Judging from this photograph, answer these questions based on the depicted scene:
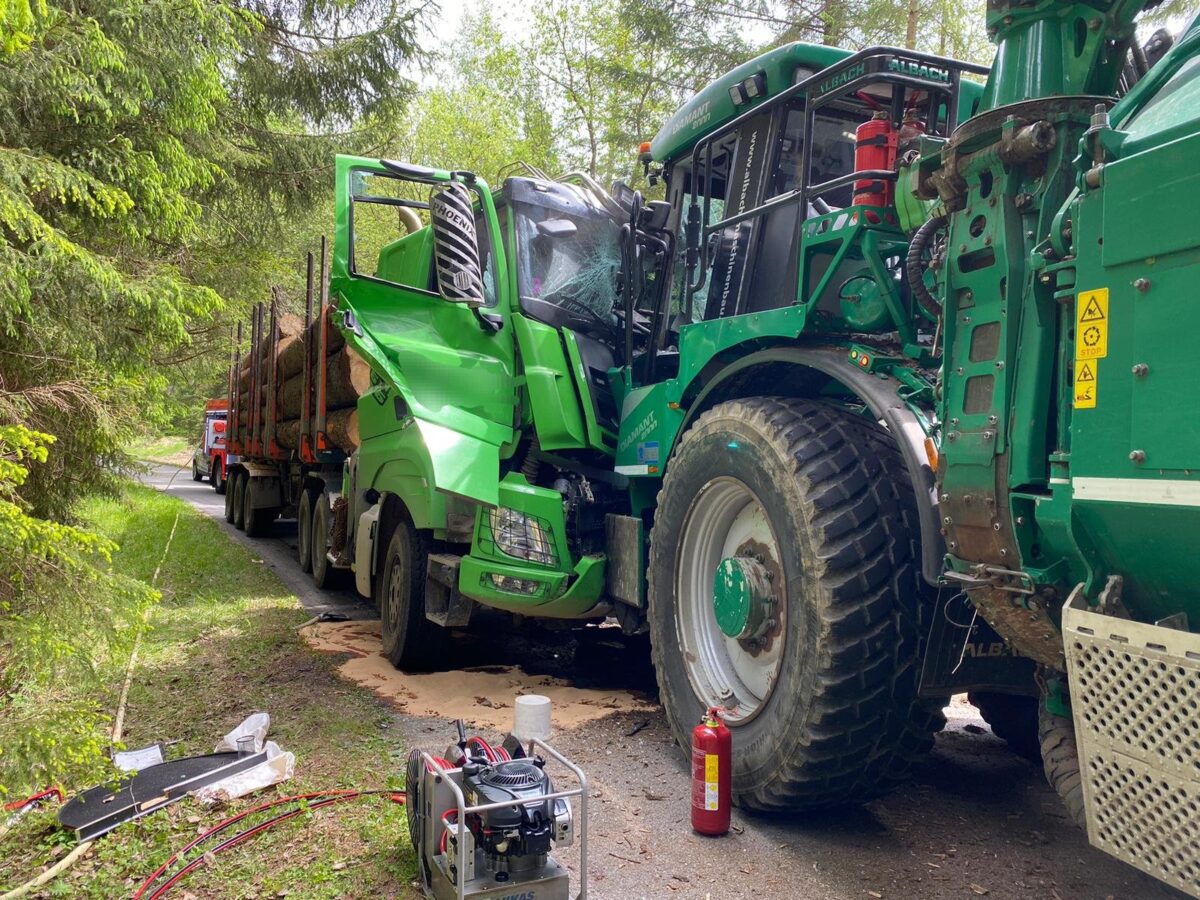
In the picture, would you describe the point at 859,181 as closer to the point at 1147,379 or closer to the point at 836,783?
the point at 1147,379

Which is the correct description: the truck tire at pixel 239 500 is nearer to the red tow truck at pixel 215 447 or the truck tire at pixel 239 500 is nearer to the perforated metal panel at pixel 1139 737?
the red tow truck at pixel 215 447

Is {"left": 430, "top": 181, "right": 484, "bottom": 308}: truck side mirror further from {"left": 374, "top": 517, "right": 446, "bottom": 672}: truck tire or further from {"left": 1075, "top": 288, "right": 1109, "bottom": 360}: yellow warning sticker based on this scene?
{"left": 1075, "top": 288, "right": 1109, "bottom": 360}: yellow warning sticker

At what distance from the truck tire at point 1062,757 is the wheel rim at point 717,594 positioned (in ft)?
3.24

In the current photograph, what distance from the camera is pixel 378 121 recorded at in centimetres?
1180

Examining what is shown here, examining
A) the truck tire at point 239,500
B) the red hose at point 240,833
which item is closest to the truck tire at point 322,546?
the truck tire at point 239,500

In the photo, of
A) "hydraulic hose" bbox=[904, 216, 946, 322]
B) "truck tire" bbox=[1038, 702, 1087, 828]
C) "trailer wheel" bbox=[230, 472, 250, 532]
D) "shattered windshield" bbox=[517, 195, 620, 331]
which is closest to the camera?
"truck tire" bbox=[1038, 702, 1087, 828]

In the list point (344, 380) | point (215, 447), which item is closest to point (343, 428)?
point (344, 380)

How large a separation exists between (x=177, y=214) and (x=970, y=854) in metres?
5.57

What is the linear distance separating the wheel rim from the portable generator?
3.59 ft

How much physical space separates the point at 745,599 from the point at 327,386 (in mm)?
7167

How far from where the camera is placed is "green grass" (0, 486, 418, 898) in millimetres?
3191

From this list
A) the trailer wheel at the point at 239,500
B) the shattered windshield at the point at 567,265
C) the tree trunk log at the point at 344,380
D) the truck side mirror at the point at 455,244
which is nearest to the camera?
the truck side mirror at the point at 455,244

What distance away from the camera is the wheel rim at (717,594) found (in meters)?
3.64

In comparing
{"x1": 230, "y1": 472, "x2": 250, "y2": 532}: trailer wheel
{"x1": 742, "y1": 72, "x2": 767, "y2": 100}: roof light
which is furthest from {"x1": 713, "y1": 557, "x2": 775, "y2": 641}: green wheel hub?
{"x1": 230, "y1": 472, "x2": 250, "y2": 532}: trailer wheel
